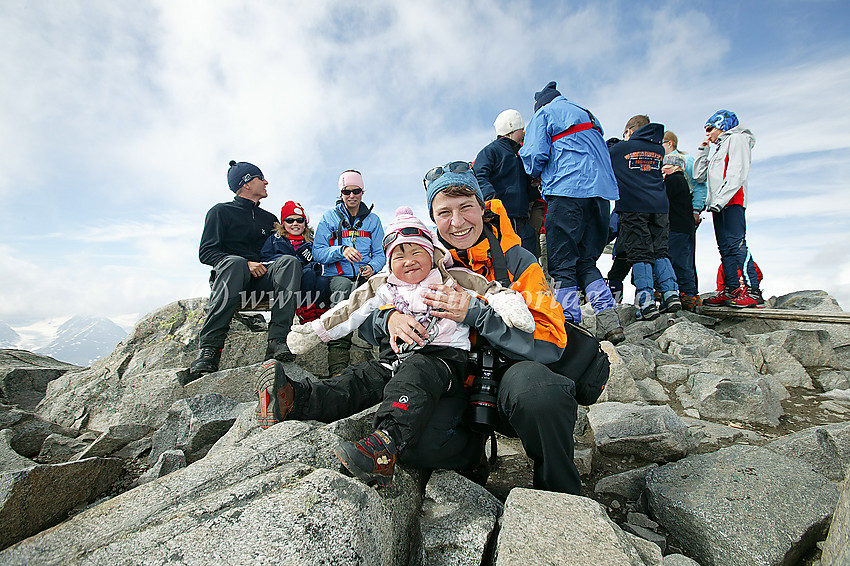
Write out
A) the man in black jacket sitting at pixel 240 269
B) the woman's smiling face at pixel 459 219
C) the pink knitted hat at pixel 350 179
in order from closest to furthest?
1. the woman's smiling face at pixel 459 219
2. the man in black jacket sitting at pixel 240 269
3. the pink knitted hat at pixel 350 179

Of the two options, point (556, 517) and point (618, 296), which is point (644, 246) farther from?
point (556, 517)

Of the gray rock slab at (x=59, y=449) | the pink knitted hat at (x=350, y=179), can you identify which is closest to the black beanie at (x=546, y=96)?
the pink knitted hat at (x=350, y=179)

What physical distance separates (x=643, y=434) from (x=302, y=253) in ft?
17.2

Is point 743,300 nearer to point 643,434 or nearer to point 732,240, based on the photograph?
point 732,240

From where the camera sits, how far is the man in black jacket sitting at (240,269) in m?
5.08

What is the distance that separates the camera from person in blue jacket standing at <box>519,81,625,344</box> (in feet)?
18.6

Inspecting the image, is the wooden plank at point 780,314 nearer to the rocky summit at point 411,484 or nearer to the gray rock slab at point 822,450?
the rocky summit at point 411,484

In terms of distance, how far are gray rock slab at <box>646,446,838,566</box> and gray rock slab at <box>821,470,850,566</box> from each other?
33 centimetres

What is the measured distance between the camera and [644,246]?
7.20 metres

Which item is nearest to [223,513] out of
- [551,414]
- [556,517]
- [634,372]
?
[556,517]

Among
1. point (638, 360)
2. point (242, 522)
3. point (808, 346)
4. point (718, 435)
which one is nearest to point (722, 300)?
point (808, 346)

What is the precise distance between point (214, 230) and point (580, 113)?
5.16 meters

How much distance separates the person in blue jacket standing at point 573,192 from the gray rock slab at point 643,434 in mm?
1582

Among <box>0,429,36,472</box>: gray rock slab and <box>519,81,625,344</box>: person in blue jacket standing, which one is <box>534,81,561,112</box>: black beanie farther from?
<box>0,429,36,472</box>: gray rock slab
